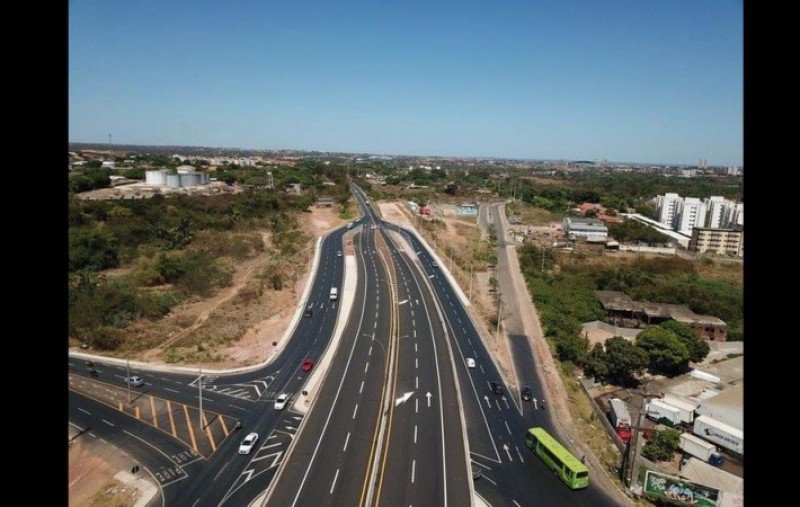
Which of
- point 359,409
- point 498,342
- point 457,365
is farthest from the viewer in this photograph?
point 498,342

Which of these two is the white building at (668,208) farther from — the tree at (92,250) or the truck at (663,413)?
the tree at (92,250)

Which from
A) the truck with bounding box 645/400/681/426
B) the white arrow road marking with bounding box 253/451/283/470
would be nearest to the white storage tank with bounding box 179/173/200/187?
the white arrow road marking with bounding box 253/451/283/470

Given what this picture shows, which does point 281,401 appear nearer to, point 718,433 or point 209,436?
point 209,436

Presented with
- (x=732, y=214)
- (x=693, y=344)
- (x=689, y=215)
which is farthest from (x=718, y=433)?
(x=689, y=215)

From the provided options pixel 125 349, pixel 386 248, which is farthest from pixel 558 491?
pixel 386 248

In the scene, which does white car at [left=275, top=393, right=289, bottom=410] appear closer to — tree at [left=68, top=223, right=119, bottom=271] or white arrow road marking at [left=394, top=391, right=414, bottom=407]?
white arrow road marking at [left=394, top=391, right=414, bottom=407]
